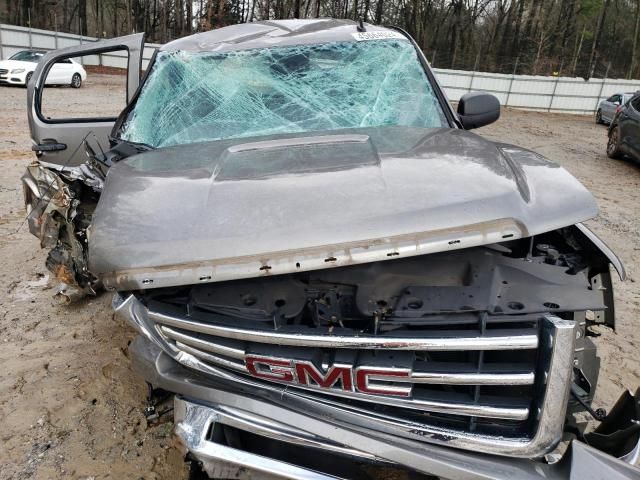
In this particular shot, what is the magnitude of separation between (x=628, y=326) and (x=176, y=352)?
10.5 feet

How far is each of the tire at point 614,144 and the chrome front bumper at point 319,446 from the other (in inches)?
377

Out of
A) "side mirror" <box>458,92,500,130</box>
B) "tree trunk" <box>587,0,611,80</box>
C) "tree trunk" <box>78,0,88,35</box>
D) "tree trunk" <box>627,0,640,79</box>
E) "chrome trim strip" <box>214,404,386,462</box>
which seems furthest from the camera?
"tree trunk" <box>78,0,88,35</box>

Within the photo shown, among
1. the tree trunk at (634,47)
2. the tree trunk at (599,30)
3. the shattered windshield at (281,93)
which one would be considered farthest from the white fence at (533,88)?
the shattered windshield at (281,93)

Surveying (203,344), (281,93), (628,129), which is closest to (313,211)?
(203,344)

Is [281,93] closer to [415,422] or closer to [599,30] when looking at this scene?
[415,422]

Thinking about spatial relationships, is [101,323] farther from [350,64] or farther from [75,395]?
[350,64]

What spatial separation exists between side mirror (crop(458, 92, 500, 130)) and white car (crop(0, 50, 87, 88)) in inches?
587

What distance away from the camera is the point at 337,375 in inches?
59.8

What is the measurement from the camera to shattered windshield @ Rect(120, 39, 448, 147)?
8.86 feet

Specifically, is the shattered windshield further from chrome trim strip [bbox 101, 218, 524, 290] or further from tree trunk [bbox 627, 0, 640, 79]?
tree trunk [bbox 627, 0, 640, 79]

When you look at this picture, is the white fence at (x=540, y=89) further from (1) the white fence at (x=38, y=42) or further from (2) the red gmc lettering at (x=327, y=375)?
(2) the red gmc lettering at (x=327, y=375)

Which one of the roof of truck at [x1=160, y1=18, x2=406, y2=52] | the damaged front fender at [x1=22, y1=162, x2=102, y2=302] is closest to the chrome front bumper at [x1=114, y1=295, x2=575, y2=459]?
the damaged front fender at [x1=22, y1=162, x2=102, y2=302]

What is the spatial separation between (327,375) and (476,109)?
2.12 meters

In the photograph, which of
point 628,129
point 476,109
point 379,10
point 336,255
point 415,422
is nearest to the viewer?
point 336,255
